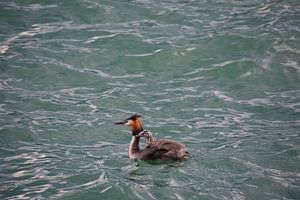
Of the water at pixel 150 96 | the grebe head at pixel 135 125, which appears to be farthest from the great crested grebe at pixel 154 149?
the water at pixel 150 96

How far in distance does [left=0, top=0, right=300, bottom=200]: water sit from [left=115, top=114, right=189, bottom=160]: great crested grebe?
0.16 m

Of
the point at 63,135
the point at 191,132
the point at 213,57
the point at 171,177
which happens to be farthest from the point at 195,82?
the point at 171,177

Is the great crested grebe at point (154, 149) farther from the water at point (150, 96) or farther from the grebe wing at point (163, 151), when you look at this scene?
the water at point (150, 96)

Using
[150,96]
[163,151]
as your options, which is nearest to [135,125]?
[163,151]

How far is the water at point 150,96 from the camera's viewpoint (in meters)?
11.3

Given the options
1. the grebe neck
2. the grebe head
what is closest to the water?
the grebe neck

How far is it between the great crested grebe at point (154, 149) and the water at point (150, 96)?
16cm

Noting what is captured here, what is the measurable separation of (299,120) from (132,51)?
581 cm

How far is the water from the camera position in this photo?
11.3 metres

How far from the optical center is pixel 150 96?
15867 mm

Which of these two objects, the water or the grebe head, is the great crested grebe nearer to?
the grebe head

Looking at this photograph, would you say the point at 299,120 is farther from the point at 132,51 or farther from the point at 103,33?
the point at 103,33

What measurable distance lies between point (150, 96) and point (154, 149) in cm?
396

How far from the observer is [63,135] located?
13.8 metres
